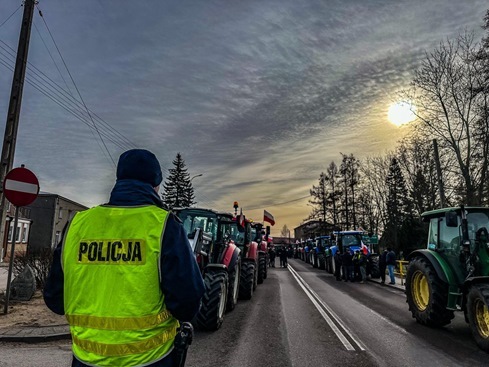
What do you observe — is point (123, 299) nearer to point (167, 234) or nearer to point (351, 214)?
point (167, 234)

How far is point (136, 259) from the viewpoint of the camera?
2.03 metres

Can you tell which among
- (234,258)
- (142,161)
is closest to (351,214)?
(234,258)

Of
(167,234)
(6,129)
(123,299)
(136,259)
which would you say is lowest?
(123,299)

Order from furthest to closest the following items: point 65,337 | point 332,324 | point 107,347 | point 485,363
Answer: point 332,324
point 65,337
point 485,363
point 107,347

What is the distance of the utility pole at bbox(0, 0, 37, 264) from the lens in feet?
29.0

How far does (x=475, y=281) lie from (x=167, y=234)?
6.41 meters

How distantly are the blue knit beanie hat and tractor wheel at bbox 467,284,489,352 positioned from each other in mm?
5956

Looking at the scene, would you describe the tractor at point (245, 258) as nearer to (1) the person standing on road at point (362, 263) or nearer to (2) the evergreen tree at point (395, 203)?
(1) the person standing on road at point (362, 263)

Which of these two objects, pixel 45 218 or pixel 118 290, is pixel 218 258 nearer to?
pixel 118 290

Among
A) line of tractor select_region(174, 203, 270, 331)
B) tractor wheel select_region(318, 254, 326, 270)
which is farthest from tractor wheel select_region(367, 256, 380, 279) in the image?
line of tractor select_region(174, 203, 270, 331)

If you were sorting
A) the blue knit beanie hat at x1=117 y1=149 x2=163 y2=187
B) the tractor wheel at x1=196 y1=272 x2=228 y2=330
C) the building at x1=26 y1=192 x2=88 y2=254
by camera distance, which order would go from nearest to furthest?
the blue knit beanie hat at x1=117 y1=149 x2=163 y2=187, the tractor wheel at x1=196 y1=272 x2=228 y2=330, the building at x1=26 y1=192 x2=88 y2=254

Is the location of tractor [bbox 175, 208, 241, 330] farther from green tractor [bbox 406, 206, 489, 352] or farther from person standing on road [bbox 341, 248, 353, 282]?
person standing on road [bbox 341, 248, 353, 282]

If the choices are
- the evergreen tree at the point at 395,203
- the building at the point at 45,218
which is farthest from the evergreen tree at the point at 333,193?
the building at the point at 45,218

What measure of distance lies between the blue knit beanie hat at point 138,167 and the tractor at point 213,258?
479cm
